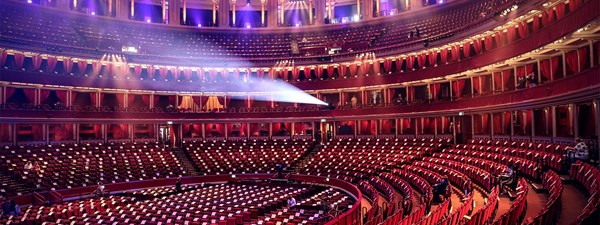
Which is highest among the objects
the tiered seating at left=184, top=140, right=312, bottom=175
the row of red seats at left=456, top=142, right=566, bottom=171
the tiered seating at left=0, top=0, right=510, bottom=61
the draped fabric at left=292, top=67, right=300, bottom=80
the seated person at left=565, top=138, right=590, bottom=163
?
the tiered seating at left=0, top=0, right=510, bottom=61

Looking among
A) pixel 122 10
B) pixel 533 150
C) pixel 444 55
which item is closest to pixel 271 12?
Answer: pixel 122 10

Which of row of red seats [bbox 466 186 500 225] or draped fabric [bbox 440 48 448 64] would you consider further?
draped fabric [bbox 440 48 448 64]

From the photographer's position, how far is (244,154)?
3170cm

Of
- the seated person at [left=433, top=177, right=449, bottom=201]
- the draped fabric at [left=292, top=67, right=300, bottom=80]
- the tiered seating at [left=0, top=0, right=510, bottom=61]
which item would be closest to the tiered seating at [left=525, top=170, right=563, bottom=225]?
the seated person at [left=433, top=177, right=449, bottom=201]

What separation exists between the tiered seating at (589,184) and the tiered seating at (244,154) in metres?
19.9

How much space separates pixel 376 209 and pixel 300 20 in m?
34.0

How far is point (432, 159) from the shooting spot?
2178 centimetres

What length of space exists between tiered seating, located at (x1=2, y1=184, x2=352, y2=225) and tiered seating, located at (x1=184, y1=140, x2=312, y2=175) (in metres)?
A: 5.80

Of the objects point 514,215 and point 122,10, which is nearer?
point 514,215

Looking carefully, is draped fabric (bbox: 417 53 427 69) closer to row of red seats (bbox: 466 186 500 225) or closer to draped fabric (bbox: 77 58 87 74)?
row of red seats (bbox: 466 186 500 225)

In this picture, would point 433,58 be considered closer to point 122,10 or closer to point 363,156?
point 363,156

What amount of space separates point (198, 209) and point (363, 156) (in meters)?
13.0

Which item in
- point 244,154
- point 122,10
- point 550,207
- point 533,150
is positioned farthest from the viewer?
point 122,10

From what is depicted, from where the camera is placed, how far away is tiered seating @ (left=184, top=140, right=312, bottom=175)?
2984 cm
